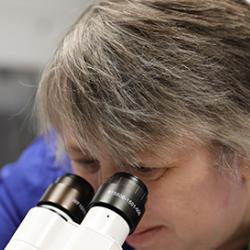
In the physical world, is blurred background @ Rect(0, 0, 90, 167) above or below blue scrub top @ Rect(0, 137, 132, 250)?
above

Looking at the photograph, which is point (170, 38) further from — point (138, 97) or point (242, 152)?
point (242, 152)

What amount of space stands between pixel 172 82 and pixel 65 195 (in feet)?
0.95

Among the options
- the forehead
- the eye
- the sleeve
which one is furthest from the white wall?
the forehead

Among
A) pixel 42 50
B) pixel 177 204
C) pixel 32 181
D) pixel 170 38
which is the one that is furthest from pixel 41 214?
pixel 42 50

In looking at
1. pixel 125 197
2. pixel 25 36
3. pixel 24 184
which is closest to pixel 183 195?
pixel 125 197

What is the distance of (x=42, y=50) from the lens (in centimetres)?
312

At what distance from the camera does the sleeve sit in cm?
163

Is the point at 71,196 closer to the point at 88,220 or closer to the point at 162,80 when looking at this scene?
the point at 88,220

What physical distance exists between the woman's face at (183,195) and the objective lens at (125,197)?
47 millimetres

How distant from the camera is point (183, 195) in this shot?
107 centimetres

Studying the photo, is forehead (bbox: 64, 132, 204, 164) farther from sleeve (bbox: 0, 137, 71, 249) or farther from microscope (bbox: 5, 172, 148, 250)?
sleeve (bbox: 0, 137, 71, 249)

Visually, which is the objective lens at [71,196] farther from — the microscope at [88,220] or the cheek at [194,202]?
the cheek at [194,202]

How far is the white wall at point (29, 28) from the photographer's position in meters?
3.02

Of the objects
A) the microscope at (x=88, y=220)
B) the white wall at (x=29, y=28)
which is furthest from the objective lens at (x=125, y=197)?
the white wall at (x=29, y=28)
